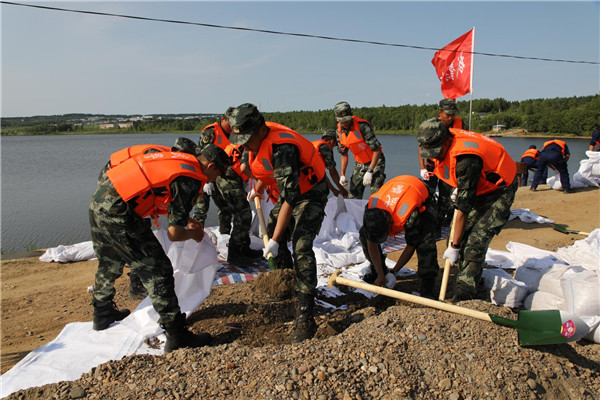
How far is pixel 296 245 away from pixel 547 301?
214 centimetres

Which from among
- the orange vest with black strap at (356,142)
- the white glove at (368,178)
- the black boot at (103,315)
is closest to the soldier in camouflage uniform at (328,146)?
the orange vest with black strap at (356,142)

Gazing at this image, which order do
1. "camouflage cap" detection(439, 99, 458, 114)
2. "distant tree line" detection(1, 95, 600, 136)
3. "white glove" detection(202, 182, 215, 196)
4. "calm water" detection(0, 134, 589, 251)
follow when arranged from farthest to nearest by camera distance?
"distant tree line" detection(1, 95, 600, 136)
"calm water" detection(0, 134, 589, 251)
"camouflage cap" detection(439, 99, 458, 114)
"white glove" detection(202, 182, 215, 196)

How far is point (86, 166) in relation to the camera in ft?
48.7

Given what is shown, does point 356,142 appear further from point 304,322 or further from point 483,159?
point 304,322

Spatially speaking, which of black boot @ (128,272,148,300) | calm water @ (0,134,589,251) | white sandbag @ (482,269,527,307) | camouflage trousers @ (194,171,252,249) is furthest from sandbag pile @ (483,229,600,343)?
calm water @ (0,134,589,251)

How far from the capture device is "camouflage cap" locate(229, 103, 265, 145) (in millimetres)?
2789

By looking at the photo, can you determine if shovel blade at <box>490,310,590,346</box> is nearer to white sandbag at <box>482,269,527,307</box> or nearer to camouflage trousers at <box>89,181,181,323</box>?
white sandbag at <box>482,269,527,307</box>

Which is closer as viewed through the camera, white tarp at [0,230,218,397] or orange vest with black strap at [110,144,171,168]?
white tarp at [0,230,218,397]

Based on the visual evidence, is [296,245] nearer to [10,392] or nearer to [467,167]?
[467,167]

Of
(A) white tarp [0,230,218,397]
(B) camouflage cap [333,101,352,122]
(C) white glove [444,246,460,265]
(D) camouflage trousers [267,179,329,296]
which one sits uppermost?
(B) camouflage cap [333,101,352,122]

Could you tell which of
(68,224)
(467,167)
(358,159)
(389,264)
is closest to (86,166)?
(68,224)

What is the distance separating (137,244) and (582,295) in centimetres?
336

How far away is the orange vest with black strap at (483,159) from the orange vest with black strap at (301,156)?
104cm

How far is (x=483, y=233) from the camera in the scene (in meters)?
3.41
